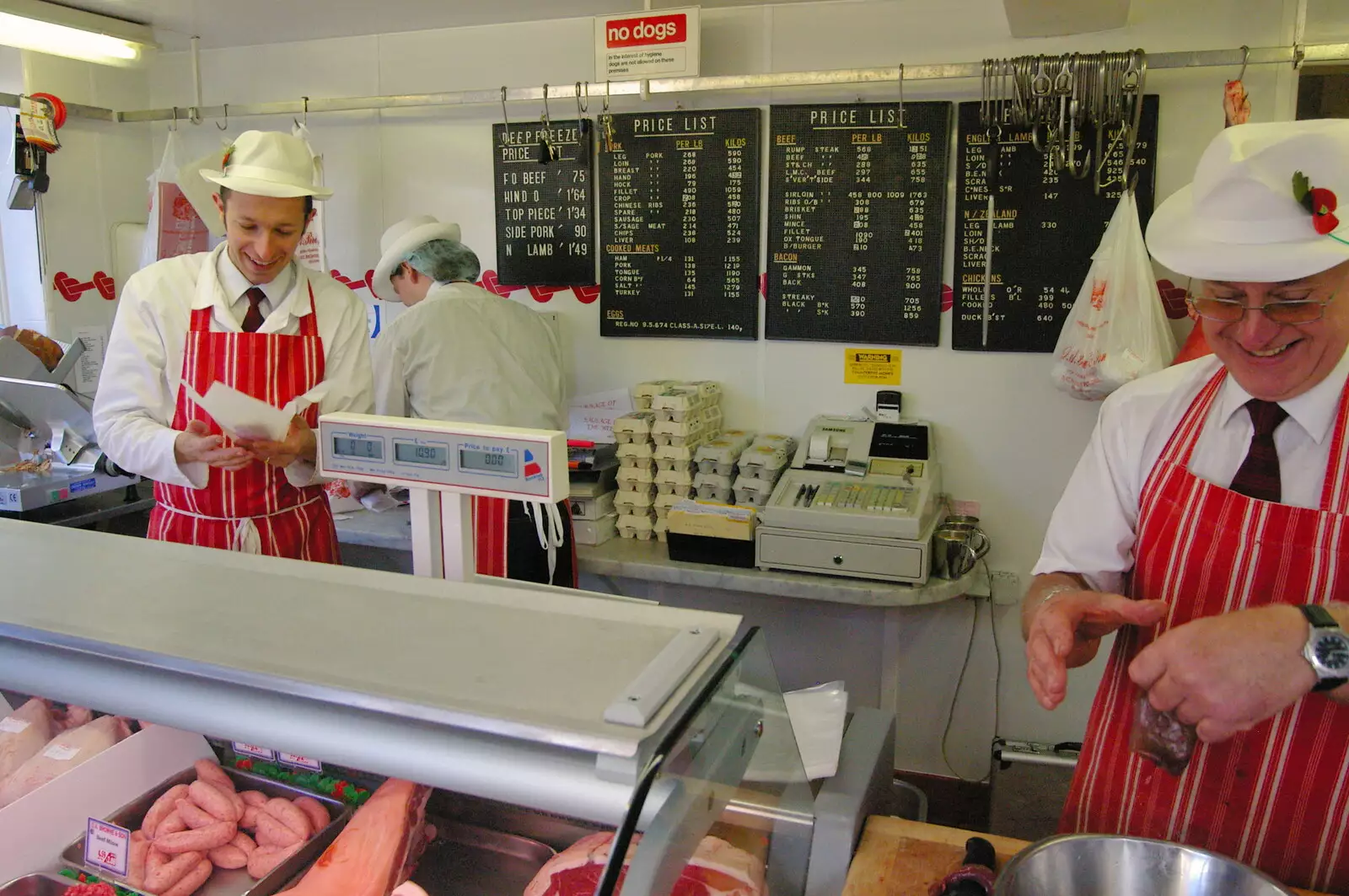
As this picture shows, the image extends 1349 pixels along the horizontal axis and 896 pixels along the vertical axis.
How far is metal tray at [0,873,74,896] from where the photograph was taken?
1435 millimetres

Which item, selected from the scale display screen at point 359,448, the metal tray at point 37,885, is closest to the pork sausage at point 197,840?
the metal tray at point 37,885

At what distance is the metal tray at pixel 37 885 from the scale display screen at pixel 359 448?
2.39 ft

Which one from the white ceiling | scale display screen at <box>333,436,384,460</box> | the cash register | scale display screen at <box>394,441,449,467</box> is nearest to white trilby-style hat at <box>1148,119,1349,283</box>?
scale display screen at <box>394,441,449,467</box>

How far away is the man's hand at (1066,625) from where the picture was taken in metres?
1.37

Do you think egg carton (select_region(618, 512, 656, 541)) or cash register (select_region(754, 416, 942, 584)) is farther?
egg carton (select_region(618, 512, 656, 541))

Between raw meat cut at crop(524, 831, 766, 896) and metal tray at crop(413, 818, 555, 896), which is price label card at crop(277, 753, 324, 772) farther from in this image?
raw meat cut at crop(524, 831, 766, 896)

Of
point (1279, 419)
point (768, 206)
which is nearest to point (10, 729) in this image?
point (1279, 419)

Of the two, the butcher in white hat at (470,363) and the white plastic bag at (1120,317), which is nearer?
the white plastic bag at (1120,317)

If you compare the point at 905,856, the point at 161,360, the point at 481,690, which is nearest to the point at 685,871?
the point at 481,690

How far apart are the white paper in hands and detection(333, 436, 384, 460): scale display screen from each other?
38 centimetres

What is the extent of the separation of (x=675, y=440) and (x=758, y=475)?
32 centimetres

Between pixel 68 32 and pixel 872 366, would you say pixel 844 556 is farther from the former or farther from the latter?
→ pixel 68 32

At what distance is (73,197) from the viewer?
451cm

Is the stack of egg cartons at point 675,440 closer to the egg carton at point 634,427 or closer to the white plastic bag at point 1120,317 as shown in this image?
the egg carton at point 634,427
